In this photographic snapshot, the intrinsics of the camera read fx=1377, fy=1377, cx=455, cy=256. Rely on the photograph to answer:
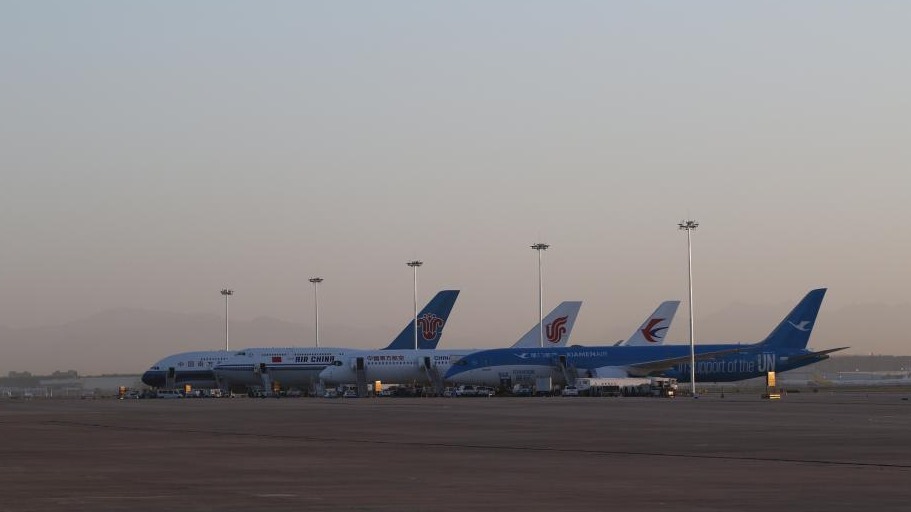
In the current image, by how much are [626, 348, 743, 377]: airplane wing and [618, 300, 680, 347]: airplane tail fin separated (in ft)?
38.5

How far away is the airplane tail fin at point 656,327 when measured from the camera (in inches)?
5394

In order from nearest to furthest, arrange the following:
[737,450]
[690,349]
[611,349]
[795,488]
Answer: [795,488], [737,450], [690,349], [611,349]

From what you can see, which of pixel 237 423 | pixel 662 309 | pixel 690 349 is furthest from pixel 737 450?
pixel 662 309

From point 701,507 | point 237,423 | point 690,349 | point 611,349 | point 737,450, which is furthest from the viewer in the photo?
point 611,349

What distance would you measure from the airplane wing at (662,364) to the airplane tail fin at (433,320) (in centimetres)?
2942

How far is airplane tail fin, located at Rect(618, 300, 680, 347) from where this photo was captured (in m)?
137

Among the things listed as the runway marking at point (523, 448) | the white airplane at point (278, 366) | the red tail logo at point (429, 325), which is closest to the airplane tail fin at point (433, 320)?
the red tail logo at point (429, 325)

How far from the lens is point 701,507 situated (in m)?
21.0

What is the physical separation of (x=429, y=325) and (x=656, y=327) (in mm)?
25994

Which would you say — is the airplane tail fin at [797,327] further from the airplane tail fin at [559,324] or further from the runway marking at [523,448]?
the runway marking at [523,448]

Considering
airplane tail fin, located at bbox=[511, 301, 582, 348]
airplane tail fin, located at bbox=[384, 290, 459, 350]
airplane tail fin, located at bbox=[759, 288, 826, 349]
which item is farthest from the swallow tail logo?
airplane tail fin, located at bbox=[384, 290, 459, 350]

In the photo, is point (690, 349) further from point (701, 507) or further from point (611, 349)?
point (701, 507)

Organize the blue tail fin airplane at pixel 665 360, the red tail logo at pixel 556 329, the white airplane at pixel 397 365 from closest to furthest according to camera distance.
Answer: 1. the blue tail fin airplane at pixel 665 360
2. the white airplane at pixel 397 365
3. the red tail logo at pixel 556 329

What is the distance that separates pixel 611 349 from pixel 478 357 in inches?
501
